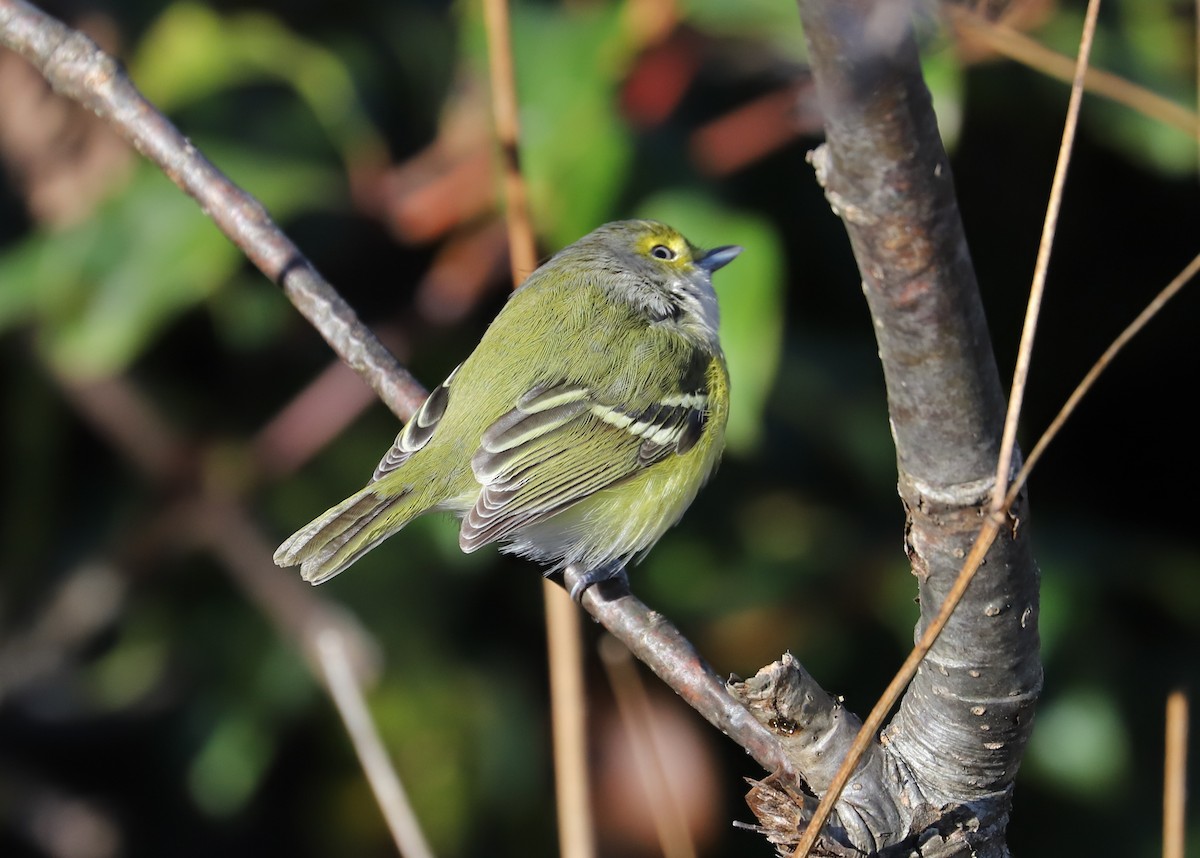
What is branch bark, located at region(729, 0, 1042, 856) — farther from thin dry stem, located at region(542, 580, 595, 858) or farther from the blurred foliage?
the blurred foliage

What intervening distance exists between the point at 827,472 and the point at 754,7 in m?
1.30

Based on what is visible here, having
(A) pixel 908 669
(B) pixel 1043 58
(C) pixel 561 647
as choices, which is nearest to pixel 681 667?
(C) pixel 561 647

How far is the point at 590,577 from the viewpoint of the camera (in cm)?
253

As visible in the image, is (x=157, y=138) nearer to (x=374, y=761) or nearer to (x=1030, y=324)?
(x=374, y=761)

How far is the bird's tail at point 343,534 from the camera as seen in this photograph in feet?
8.11

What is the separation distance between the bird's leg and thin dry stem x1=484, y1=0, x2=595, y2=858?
624 mm

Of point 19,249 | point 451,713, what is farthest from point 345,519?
point 19,249

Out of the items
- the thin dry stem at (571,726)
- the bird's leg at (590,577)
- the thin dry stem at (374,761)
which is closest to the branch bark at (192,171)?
the bird's leg at (590,577)

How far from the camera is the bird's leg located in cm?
243

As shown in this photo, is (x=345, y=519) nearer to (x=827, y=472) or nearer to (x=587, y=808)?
(x=587, y=808)

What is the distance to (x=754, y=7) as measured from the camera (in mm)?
2637

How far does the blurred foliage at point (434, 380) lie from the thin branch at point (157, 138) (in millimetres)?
540

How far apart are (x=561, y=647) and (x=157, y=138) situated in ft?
3.77

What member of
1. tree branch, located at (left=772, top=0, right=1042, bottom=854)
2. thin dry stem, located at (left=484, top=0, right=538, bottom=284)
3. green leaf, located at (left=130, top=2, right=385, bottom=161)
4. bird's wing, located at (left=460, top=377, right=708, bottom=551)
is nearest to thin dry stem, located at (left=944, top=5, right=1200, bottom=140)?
tree branch, located at (left=772, top=0, right=1042, bottom=854)
